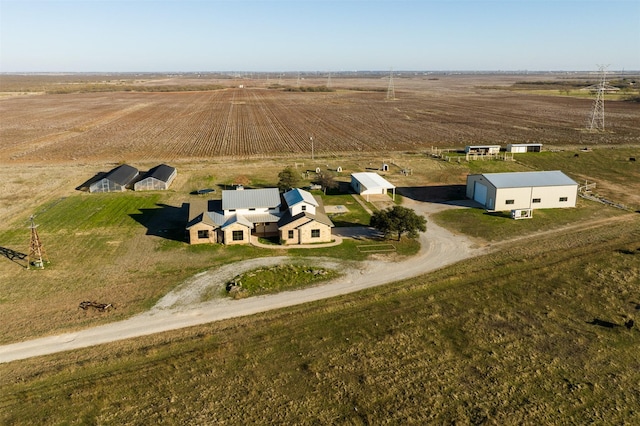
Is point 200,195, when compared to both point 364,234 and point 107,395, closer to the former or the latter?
point 364,234

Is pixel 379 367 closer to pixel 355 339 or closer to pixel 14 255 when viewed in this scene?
pixel 355 339

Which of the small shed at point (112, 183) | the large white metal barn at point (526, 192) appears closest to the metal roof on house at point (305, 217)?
the large white metal barn at point (526, 192)

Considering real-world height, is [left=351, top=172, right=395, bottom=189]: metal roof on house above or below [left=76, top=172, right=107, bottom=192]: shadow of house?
above

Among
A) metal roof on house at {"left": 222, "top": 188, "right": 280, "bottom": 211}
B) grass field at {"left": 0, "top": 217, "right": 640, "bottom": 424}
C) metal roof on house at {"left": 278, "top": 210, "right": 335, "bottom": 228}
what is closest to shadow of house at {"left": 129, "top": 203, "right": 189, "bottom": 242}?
metal roof on house at {"left": 222, "top": 188, "right": 280, "bottom": 211}

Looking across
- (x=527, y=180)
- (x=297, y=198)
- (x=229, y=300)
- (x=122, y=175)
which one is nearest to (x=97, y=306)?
(x=229, y=300)

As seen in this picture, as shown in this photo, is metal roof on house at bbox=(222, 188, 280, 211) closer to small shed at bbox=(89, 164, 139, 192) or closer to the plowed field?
small shed at bbox=(89, 164, 139, 192)

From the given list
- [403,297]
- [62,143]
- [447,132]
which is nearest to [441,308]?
[403,297]
